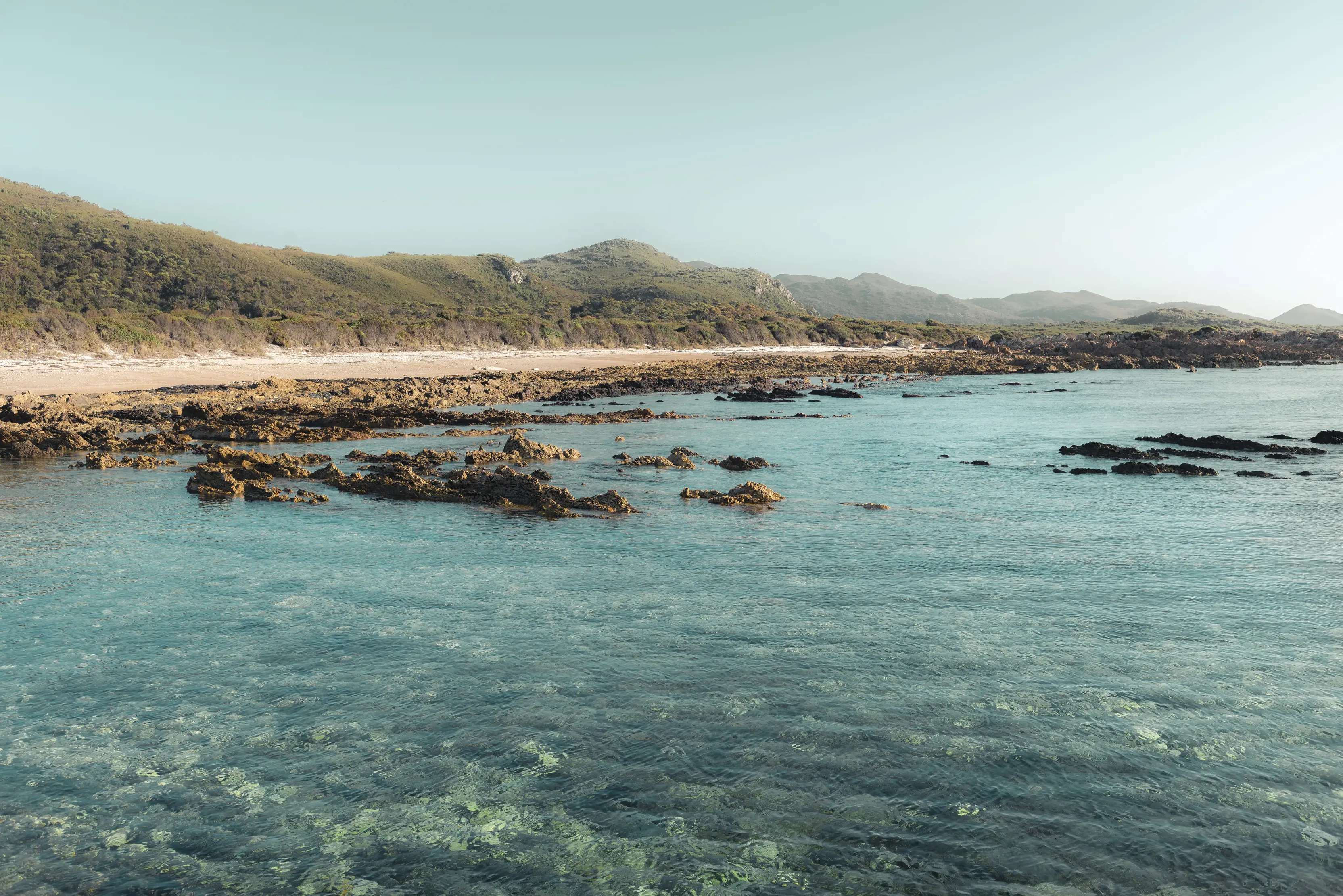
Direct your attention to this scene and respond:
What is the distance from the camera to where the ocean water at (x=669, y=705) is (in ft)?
16.3

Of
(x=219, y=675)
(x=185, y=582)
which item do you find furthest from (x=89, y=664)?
(x=185, y=582)

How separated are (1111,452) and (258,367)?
163 feet

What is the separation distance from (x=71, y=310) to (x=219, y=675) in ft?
367

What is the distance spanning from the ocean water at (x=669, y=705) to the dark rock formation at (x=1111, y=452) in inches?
326

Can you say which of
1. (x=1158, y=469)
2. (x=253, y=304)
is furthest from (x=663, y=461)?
(x=253, y=304)

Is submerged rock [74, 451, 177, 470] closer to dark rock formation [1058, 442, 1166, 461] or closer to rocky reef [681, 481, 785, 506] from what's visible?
rocky reef [681, 481, 785, 506]

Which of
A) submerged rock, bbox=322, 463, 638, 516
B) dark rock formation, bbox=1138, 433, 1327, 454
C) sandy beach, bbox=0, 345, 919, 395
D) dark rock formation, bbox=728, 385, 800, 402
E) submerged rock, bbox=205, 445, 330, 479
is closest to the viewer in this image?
submerged rock, bbox=322, 463, 638, 516

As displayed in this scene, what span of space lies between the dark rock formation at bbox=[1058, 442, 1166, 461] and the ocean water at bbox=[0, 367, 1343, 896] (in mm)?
8289

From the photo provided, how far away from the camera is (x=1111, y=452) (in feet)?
76.8

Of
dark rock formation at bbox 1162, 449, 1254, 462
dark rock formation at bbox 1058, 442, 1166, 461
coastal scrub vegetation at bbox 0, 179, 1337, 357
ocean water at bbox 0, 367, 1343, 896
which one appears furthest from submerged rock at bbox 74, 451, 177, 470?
coastal scrub vegetation at bbox 0, 179, 1337, 357

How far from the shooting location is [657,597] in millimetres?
10133

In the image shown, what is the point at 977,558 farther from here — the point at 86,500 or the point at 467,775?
the point at 86,500

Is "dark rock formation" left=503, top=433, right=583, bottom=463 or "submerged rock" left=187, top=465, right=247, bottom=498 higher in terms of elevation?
"dark rock formation" left=503, top=433, right=583, bottom=463

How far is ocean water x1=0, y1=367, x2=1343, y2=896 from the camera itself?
4.95 m
